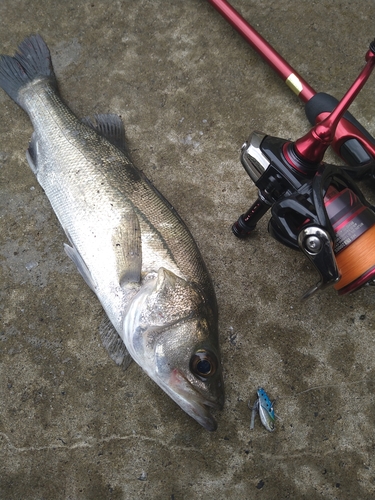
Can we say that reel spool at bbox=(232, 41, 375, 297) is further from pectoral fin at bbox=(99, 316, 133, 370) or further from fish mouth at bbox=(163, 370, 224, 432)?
pectoral fin at bbox=(99, 316, 133, 370)

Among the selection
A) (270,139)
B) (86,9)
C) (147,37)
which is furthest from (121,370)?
(86,9)

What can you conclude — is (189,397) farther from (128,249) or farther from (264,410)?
(128,249)

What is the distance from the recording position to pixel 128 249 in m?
2.37

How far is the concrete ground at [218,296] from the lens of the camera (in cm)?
246

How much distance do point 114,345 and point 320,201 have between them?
61.2 inches

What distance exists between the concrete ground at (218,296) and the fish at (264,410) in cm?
5

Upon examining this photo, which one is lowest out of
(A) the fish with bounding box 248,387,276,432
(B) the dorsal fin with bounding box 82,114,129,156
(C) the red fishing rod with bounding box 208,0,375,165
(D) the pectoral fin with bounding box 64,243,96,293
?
(D) the pectoral fin with bounding box 64,243,96,293

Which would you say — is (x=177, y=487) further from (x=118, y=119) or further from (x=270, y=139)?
(x=118, y=119)

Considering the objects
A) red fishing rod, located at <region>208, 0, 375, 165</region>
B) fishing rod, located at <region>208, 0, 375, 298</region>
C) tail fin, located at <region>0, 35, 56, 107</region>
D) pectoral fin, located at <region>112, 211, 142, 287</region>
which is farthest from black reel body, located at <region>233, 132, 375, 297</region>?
tail fin, located at <region>0, 35, 56, 107</region>

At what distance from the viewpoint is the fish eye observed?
7.03 ft

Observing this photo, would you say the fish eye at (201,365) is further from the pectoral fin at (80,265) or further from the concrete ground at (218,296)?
the pectoral fin at (80,265)

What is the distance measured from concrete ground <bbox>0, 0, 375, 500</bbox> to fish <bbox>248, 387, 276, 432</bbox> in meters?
0.05

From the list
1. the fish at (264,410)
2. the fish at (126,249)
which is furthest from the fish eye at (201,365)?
the fish at (264,410)

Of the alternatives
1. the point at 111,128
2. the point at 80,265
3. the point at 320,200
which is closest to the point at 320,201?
the point at 320,200
